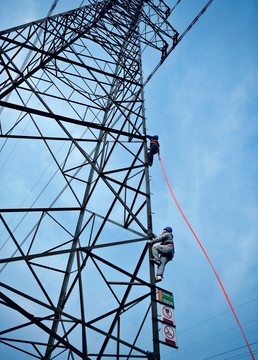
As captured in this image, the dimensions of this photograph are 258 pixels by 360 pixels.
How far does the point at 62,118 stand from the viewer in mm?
6496

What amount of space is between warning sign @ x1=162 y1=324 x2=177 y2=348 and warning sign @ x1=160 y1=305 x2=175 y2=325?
0.30 feet

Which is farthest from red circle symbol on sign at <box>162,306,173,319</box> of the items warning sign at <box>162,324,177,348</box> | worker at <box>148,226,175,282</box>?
worker at <box>148,226,175,282</box>

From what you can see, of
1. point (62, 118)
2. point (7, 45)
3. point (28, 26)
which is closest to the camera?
point (62, 118)

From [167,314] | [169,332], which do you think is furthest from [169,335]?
[167,314]

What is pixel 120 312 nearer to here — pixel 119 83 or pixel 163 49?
pixel 119 83

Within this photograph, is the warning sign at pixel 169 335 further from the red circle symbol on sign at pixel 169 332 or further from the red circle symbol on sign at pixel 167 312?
the red circle symbol on sign at pixel 167 312

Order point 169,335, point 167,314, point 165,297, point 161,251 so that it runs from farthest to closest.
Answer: point 161,251 < point 165,297 < point 167,314 < point 169,335

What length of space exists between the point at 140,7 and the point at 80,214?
41.2 ft

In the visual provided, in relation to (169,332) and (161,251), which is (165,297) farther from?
(161,251)

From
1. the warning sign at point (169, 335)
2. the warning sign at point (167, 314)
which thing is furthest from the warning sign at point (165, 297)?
the warning sign at point (169, 335)

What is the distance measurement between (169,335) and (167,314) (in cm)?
33

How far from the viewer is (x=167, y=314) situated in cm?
477

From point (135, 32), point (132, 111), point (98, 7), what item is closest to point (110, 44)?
point (135, 32)

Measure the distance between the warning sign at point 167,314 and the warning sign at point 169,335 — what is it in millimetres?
92
